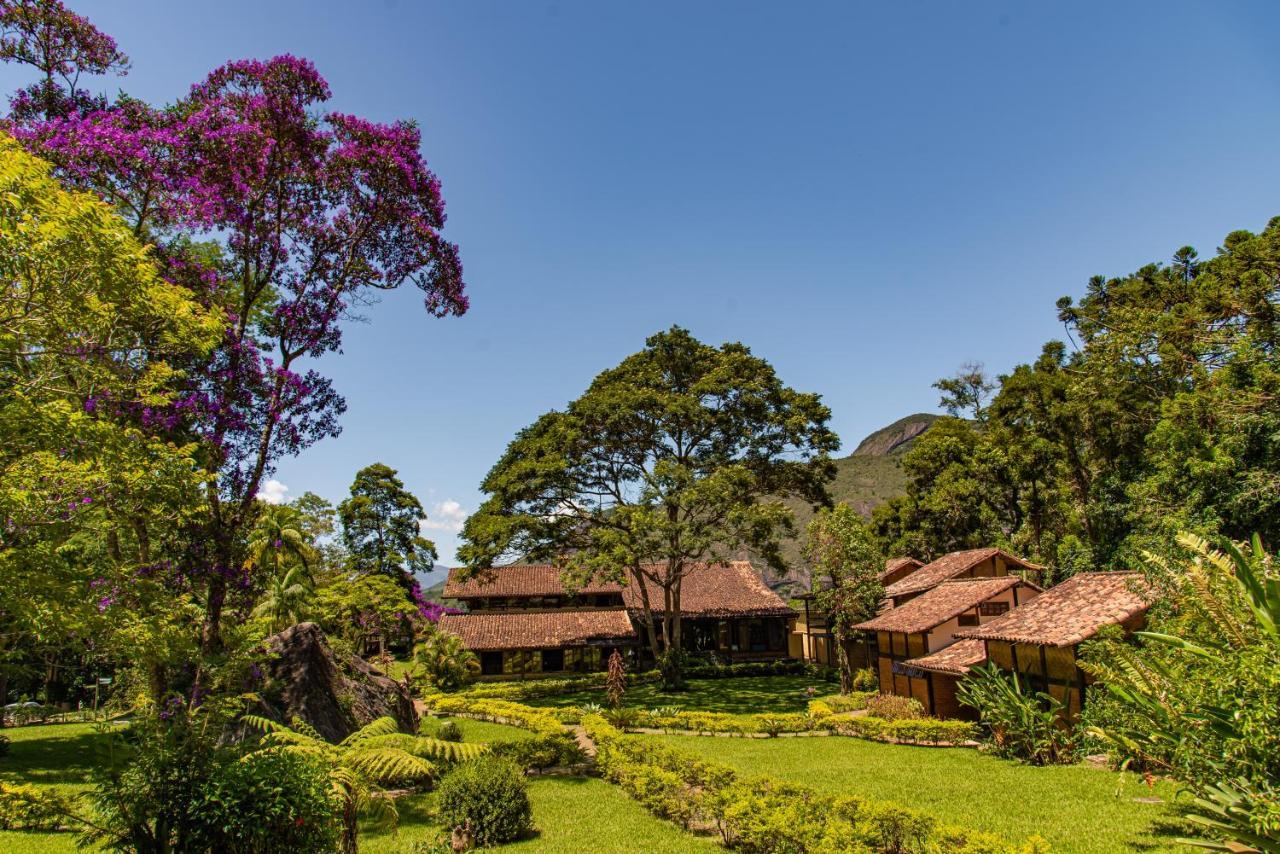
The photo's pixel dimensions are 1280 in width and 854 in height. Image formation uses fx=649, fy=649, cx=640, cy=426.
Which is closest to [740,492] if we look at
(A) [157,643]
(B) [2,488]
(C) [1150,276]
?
(A) [157,643]

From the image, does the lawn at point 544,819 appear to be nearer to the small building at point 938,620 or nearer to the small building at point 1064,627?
the small building at point 1064,627

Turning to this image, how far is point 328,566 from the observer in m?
47.5

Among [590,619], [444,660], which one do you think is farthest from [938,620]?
[444,660]

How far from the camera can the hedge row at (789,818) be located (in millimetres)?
9188

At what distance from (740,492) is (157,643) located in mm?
23730

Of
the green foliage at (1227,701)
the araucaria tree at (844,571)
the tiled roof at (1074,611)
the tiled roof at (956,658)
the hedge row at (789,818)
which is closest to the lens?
the green foliage at (1227,701)

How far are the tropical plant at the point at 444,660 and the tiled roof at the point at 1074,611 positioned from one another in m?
26.0

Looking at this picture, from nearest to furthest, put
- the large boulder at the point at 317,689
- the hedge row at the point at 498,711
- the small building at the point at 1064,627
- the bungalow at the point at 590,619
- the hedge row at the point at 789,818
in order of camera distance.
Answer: the hedge row at the point at 789,818 < the large boulder at the point at 317,689 < the small building at the point at 1064,627 < the hedge row at the point at 498,711 < the bungalow at the point at 590,619

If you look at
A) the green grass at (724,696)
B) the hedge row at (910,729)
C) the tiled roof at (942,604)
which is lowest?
the green grass at (724,696)

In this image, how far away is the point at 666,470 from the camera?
28.8 m

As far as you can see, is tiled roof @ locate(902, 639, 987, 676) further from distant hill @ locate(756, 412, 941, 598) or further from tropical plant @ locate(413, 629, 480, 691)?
distant hill @ locate(756, 412, 941, 598)

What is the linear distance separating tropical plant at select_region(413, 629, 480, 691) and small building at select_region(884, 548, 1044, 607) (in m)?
23.3

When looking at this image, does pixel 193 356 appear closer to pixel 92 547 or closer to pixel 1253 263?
pixel 92 547

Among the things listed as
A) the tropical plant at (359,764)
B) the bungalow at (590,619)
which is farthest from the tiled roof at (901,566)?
the tropical plant at (359,764)
